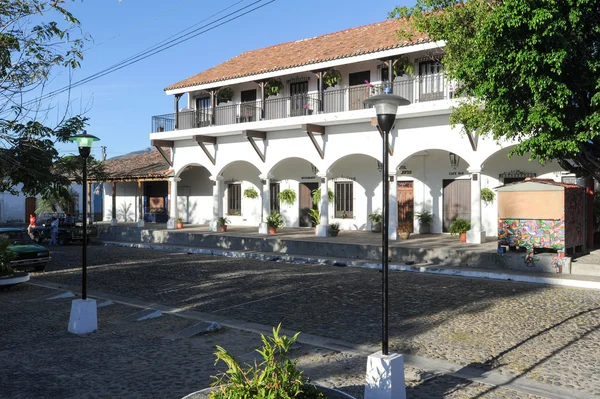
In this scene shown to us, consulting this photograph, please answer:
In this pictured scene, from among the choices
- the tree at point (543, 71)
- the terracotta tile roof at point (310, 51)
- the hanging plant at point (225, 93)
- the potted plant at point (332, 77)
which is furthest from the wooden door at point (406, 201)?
the tree at point (543, 71)

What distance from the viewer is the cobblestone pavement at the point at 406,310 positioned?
639 centimetres

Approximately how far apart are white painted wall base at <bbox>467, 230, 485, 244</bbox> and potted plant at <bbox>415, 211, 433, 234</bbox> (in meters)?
2.94

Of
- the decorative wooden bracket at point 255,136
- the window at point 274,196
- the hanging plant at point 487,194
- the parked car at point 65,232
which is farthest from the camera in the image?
the window at point 274,196

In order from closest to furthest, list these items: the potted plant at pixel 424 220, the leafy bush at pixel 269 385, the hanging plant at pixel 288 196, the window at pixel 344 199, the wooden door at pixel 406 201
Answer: the leafy bush at pixel 269 385 < the potted plant at pixel 424 220 < the wooden door at pixel 406 201 < the window at pixel 344 199 < the hanging plant at pixel 288 196

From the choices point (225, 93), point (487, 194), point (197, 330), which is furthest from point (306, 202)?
point (197, 330)

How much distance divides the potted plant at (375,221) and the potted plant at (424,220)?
1.54 m

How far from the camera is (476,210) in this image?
17.7 m

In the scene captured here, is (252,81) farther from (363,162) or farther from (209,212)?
(209,212)

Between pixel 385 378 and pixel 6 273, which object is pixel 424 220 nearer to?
pixel 6 273

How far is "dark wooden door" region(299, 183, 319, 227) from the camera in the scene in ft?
81.4

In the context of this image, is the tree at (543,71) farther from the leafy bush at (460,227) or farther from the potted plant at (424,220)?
the potted plant at (424,220)

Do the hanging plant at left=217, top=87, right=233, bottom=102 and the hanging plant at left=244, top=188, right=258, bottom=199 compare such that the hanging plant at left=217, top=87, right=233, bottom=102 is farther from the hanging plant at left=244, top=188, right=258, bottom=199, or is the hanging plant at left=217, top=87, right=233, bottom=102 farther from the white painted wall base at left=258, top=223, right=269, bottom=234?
the white painted wall base at left=258, top=223, right=269, bottom=234

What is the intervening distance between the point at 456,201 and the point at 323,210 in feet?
16.8

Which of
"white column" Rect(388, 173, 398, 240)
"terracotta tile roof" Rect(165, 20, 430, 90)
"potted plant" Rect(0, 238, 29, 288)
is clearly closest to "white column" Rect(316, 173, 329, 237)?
"white column" Rect(388, 173, 398, 240)
